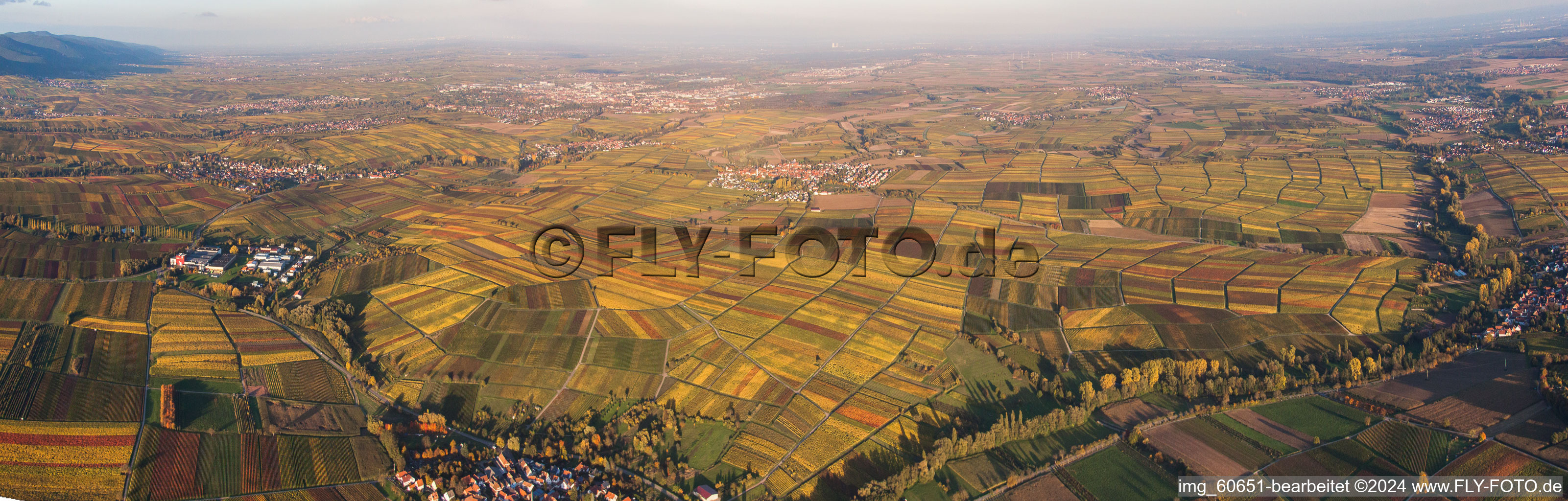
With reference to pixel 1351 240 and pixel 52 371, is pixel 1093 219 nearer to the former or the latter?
pixel 1351 240

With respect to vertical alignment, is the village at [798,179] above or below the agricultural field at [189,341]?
above

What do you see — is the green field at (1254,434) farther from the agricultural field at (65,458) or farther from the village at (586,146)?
the village at (586,146)

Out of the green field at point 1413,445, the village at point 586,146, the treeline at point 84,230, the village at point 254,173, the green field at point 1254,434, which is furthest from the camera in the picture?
the village at point 586,146

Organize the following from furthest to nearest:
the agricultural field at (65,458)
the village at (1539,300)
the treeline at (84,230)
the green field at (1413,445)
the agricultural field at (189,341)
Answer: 1. the treeline at (84,230)
2. the village at (1539,300)
3. the agricultural field at (189,341)
4. the green field at (1413,445)
5. the agricultural field at (65,458)

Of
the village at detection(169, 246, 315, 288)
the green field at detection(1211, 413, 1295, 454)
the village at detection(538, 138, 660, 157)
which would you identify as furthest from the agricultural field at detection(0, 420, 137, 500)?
the village at detection(538, 138, 660, 157)

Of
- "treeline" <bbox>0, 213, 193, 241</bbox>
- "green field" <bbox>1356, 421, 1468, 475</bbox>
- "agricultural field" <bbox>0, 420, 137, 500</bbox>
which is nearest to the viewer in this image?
"agricultural field" <bbox>0, 420, 137, 500</bbox>

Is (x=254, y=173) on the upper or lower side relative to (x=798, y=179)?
upper

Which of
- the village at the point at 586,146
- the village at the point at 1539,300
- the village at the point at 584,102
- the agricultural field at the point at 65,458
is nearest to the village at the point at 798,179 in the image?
the village at the point at 586,146

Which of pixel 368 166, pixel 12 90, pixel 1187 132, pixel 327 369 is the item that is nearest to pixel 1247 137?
pixel 1187 132

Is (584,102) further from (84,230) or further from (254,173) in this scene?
(84,230)

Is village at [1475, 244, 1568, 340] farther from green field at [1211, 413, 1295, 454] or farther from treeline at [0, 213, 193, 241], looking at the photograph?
treeline at [0, 213, 193, 241]

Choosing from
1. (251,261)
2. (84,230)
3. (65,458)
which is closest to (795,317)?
(65,458)
